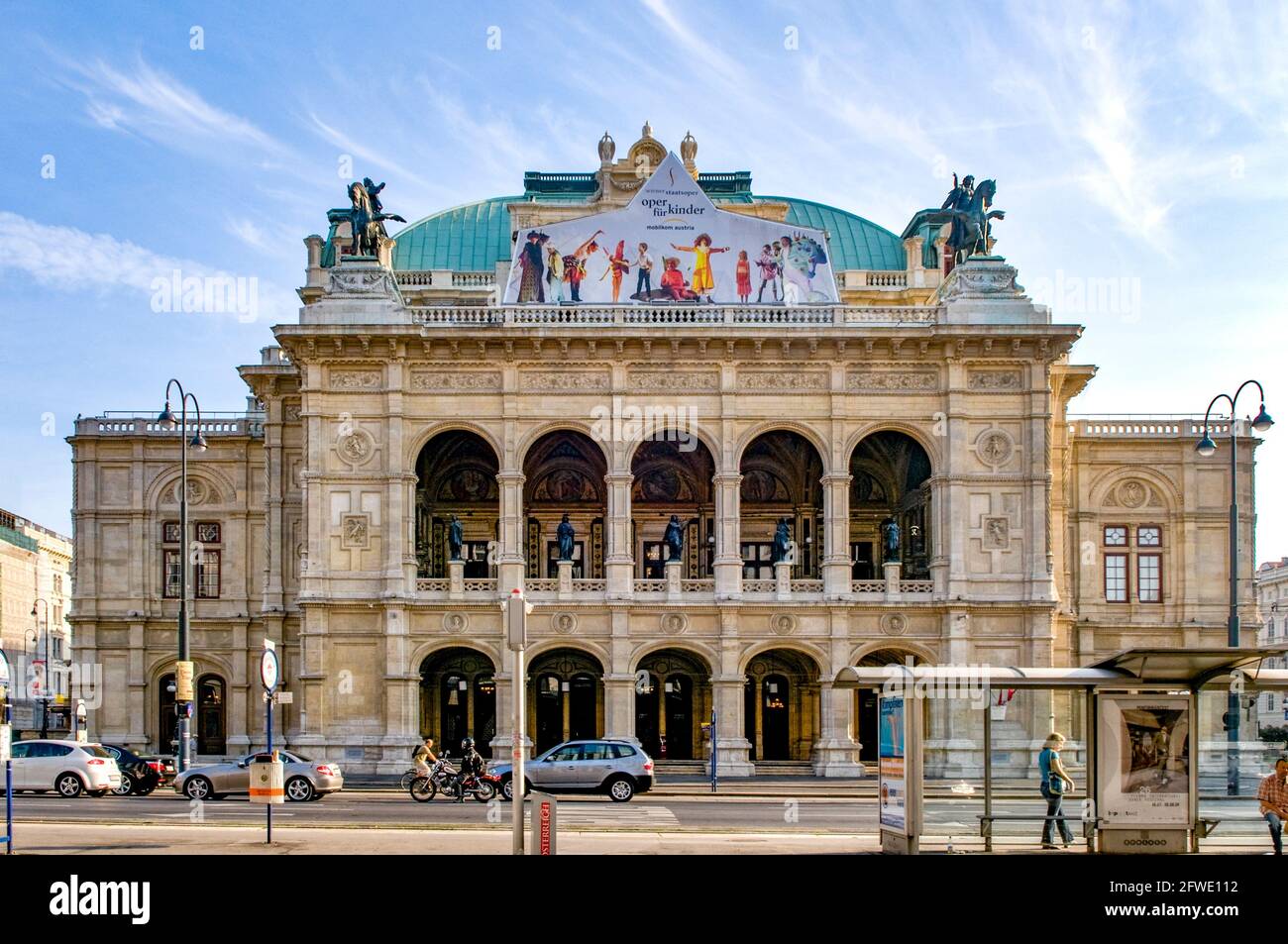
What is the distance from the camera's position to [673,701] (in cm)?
4891

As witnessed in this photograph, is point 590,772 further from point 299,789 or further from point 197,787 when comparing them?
point 197,787

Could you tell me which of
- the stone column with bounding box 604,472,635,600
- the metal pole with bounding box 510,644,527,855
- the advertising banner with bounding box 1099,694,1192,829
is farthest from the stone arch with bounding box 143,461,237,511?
the advertising banner with bounding box 1099,694,1192,829

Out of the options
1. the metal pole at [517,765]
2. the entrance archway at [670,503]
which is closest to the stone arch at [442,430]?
the entrance archway at [670,503]

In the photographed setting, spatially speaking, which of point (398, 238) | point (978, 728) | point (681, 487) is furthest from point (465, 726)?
point (978, 728)

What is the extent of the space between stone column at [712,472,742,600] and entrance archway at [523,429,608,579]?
259 inches

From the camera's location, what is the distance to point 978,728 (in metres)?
19.0

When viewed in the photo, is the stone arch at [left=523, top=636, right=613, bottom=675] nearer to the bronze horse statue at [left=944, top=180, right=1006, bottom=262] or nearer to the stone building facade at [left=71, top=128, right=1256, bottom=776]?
the stone building facade at [left=71, top=128, right=1256, bottom=776]

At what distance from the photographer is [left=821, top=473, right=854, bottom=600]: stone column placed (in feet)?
150

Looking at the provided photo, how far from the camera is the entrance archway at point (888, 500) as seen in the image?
160 ft

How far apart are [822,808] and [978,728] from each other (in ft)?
50.1

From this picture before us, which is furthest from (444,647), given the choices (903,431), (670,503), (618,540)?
(903,431)

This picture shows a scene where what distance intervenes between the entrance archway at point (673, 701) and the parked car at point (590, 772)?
12.3 m

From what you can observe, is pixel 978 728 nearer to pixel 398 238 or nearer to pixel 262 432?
pixel 262 432

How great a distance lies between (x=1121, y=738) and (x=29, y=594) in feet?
339
